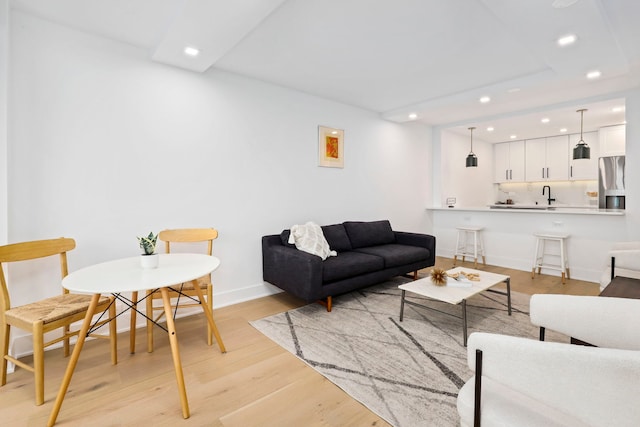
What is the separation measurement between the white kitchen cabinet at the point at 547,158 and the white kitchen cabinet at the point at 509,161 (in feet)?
0.42

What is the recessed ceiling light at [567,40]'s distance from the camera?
2.46 m

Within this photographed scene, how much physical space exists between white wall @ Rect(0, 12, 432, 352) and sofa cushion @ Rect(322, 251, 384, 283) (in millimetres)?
910

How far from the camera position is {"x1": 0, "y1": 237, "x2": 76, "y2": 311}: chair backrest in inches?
78.0

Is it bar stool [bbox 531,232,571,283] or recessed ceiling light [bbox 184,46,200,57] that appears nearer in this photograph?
recessed ceiling light [bbox 184,46,200,57]

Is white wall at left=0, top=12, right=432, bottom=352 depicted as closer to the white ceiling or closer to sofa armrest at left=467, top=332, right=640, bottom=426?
the white ceiling

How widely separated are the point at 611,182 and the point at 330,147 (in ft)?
17.2

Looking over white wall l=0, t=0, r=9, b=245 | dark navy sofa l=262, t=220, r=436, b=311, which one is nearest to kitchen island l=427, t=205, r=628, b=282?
dark navy sofa l=262, t=220, r=436, b=311

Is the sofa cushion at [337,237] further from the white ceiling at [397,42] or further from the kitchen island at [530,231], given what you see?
the kitchen island at [530,231]

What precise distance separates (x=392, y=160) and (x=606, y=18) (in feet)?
10.9

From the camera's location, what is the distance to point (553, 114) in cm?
483

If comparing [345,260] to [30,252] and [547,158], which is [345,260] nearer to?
[30,252]

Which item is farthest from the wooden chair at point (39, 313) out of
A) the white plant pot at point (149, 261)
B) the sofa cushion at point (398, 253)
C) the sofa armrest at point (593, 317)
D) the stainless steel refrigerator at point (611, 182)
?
the stainless steel refrigerator at point (611, 182)

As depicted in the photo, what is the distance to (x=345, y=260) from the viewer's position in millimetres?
3449

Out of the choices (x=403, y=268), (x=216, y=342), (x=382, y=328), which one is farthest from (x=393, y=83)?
(x=216, y=342)
